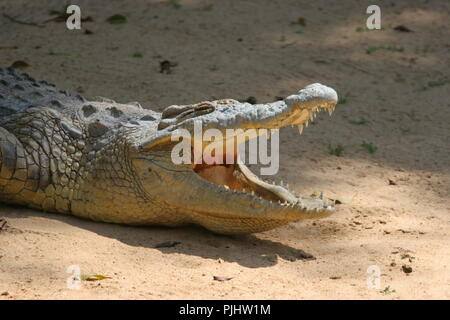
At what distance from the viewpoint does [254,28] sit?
344 inches

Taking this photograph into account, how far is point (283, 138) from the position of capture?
637 cm

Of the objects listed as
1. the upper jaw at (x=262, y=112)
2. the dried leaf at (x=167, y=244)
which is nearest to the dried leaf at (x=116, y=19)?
the upper jaw at (x=262, y=112)

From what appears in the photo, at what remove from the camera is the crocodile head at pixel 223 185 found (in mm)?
4238

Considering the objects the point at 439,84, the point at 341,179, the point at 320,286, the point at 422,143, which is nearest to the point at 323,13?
the point at 439,84

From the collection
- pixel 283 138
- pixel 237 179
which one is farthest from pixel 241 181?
pixel 283 138

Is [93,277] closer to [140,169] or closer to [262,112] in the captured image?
[140,169]

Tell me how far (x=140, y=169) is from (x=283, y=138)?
211 cm

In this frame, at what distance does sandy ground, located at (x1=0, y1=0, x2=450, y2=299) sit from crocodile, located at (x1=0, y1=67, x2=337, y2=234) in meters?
0.13

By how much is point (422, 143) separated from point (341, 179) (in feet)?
3.73

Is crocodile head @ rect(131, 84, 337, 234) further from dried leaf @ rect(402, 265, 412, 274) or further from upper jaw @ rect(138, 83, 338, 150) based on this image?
dried leaf @ rect(402, 265, 412, 274)

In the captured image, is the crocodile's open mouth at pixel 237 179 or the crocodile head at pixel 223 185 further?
the crocodile's open mouth at pixel 237 179

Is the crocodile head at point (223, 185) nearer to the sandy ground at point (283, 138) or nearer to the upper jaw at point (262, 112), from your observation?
the upper jaw at point (262, 112)

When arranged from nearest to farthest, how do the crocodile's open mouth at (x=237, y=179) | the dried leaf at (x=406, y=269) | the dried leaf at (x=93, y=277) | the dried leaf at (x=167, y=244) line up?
the dried leaf at (x=93, y=277) < the dried leaf at (x=406, y=269) < the dried leaf at (x=167, y=244) < the crocodile's open mouth at (x=237, y=179)

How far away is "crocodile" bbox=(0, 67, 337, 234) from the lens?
4.30 meters
